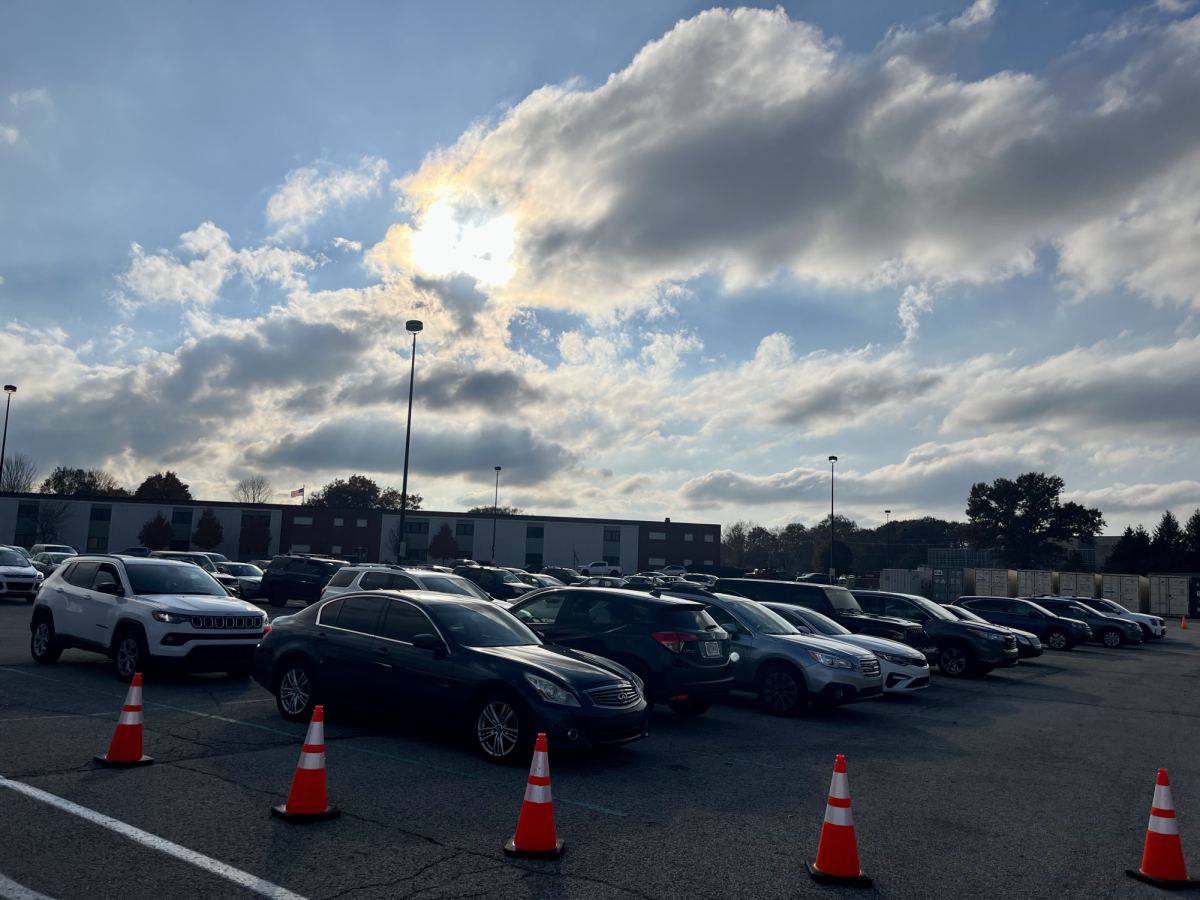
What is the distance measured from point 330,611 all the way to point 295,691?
3.01 feet

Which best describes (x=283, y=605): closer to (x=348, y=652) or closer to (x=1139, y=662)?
(x=348, y=652)

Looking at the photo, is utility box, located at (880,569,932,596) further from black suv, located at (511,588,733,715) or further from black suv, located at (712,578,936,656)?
black suv, located at (511,588,733,715)

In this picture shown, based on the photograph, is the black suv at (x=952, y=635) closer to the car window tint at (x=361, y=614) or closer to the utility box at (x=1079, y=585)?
the car window tint at (x=361, y=614)

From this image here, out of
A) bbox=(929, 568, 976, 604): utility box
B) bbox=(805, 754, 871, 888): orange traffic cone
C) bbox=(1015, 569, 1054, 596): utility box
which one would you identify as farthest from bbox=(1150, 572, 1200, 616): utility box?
bbox=(805, 754, 871, 888): orange traffic cone

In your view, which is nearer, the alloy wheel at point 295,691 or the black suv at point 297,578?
the alloy wheel at point 295,691

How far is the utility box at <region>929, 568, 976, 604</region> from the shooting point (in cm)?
5491

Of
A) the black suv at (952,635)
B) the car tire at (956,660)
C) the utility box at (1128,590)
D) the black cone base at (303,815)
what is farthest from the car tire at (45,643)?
the utility box at (1128,590)

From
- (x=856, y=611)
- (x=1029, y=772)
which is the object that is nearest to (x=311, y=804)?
(x=1029, y=772)

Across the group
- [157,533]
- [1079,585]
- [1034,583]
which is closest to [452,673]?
[1034,583]

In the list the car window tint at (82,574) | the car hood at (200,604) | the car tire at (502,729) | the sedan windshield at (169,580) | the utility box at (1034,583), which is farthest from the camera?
the utility box at (1034,583)

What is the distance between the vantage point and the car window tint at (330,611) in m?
9.46

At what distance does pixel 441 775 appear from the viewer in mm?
7320

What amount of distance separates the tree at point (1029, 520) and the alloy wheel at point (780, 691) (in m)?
99.1

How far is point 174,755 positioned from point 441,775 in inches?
94.4
